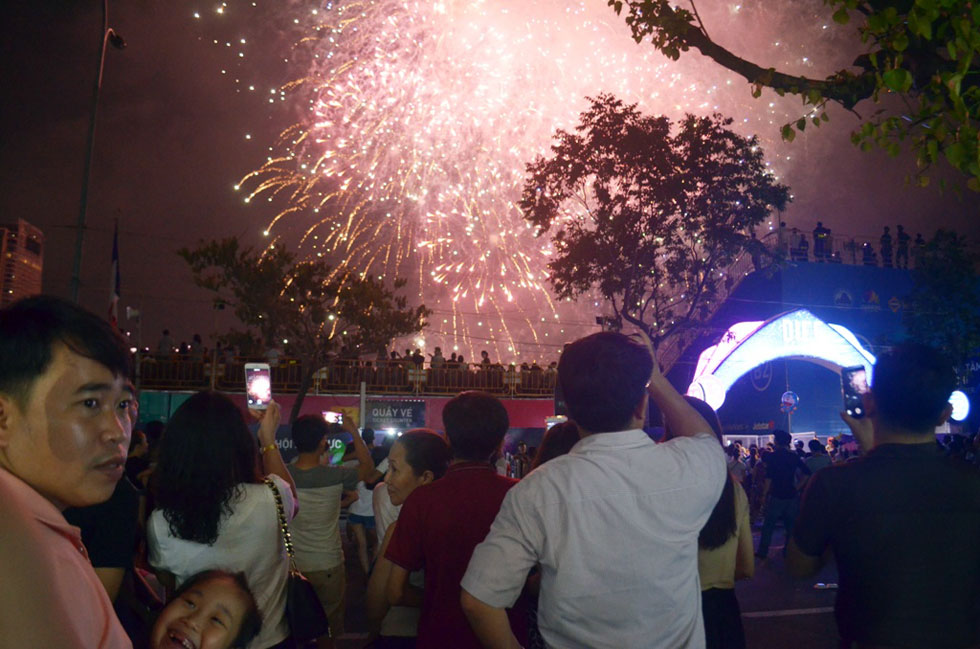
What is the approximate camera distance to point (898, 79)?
414 cm

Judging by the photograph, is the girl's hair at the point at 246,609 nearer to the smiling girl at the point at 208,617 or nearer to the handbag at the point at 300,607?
the smiling girl at the point at 208,617

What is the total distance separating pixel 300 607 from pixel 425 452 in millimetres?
966

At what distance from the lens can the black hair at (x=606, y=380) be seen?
2.21m

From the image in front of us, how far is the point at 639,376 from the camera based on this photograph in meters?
2.25

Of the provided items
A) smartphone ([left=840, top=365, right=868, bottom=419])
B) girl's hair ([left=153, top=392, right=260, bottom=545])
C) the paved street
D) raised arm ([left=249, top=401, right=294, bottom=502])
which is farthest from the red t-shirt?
the paved street

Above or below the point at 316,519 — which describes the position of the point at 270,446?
above

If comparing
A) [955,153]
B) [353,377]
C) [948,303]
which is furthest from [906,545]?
[948,303]

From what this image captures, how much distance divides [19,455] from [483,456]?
2033 mm

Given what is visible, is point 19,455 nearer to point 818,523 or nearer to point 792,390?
point 818,523

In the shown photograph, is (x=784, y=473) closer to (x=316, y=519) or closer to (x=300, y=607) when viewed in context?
(x=316, y=519)

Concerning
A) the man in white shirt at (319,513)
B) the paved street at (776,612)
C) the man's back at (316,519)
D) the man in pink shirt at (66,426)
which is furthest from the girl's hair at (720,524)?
the paved street at (776,612)

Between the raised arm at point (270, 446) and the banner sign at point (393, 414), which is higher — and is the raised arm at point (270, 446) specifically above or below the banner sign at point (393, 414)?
above

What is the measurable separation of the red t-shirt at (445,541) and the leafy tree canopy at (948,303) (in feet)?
87.7

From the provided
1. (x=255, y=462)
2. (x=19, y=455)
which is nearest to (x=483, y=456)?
(x=255, y=462)
